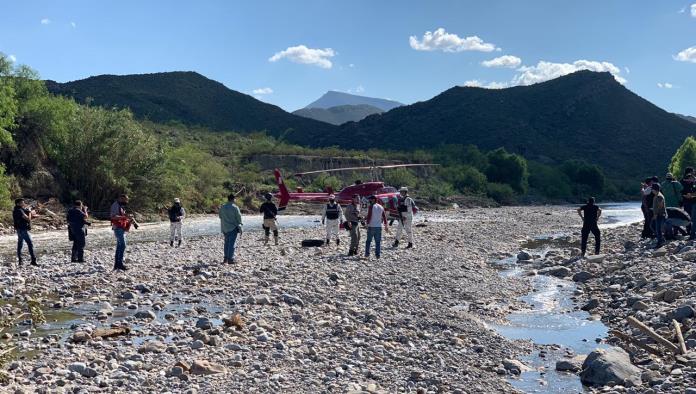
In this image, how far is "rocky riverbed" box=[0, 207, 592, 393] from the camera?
7578mm

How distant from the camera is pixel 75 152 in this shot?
40.1m

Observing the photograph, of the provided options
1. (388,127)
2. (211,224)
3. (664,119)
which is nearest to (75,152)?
(211,224)

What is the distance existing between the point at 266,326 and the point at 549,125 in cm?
12198

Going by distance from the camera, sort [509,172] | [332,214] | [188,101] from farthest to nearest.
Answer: [188,101] → [509,172] → [332,214]

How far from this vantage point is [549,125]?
12356cm

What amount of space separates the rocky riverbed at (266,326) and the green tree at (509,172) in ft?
220

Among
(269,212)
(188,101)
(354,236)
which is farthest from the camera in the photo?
(188,101)

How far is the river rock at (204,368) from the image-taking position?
763 cm

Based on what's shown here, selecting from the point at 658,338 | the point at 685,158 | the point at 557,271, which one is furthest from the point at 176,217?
the point at 685,158

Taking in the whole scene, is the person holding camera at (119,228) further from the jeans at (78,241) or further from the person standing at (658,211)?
the person standing at (658,211)

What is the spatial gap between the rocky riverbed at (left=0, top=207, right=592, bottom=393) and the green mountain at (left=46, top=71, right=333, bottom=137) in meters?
93.7

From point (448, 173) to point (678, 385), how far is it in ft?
243

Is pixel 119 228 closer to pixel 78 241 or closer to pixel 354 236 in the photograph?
pixel 78 241

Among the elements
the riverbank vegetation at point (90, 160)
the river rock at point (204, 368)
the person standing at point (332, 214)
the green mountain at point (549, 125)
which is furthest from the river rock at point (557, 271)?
the green mountain at point (549, 125)
